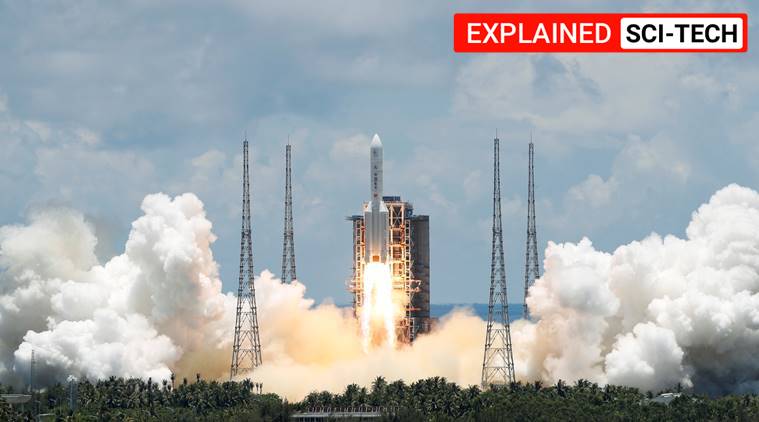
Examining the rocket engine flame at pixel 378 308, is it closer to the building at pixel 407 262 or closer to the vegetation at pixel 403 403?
the building at pixel 407 262

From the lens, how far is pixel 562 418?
14512 centimetres

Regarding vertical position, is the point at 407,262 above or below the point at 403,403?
above

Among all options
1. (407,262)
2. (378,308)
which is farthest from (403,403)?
(407,262)

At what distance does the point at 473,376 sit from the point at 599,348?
43.0ft

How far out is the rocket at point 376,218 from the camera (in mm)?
162625

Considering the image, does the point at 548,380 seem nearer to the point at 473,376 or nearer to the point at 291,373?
the point at 473,376

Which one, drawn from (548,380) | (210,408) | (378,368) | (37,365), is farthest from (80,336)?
(548,380)

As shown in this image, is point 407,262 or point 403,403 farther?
point 407,262

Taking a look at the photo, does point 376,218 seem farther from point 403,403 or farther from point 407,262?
point 403,403

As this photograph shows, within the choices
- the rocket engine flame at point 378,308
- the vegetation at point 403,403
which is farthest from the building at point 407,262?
the vegetation at point 403,403

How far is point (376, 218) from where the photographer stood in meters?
164

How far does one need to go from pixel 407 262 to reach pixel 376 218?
824cm

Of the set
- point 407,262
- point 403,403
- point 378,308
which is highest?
point 407,262

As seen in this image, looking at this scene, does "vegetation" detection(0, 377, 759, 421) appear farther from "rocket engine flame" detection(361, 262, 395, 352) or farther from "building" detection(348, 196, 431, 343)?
"building" detection(348, 196, 431, 343)
